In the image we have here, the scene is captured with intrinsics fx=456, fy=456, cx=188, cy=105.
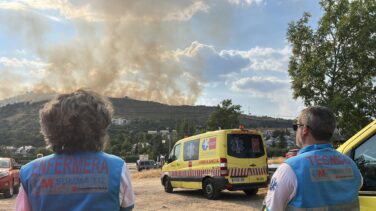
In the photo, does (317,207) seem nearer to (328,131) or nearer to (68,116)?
Answer: (328,131)

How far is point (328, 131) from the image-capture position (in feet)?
9.95

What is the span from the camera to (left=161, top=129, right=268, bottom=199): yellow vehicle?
43.8ft

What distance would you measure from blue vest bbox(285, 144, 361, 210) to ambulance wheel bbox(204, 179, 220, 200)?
10.6 meters

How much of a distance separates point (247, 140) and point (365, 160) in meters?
9.90

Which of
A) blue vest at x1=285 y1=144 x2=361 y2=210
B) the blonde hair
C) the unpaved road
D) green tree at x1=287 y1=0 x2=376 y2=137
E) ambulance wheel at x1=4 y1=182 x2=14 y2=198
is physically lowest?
the unpaved road

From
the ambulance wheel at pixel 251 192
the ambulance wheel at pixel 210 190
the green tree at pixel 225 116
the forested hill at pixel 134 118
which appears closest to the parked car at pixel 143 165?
the green tree at pixel 225 116

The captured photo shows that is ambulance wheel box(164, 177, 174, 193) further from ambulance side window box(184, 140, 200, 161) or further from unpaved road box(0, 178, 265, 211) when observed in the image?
ambulance side window box(184, 140, 200, 161)

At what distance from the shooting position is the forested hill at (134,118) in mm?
100500

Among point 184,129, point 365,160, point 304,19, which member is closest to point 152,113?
point 184,129

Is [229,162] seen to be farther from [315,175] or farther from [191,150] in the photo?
[315,175]

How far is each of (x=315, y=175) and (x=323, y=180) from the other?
7 cm

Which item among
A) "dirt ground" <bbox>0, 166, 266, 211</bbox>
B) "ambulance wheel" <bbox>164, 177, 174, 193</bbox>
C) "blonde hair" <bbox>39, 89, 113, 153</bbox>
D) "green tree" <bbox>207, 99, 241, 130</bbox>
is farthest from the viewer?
"green tree" <bbox>207, 99, 241, 130</bbox>

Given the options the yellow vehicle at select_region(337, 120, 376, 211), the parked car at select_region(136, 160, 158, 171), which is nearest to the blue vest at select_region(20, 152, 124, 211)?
the yellow vehicle at select_region(337, 120, 376, 211)

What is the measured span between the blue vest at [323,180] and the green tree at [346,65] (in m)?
13.5
